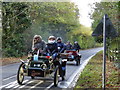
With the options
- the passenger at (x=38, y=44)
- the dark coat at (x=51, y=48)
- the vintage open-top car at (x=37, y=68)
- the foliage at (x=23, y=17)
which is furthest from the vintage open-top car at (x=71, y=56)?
the vintage open-top car at (x=37, y=68)

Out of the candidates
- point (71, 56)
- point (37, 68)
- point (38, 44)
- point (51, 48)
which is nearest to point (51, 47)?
point (51, 48)

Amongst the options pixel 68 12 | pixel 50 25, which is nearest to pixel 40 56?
pixel 68 12

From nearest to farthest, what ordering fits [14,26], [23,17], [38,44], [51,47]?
[38,44] → [51,47] → [23,17] → [14,26]

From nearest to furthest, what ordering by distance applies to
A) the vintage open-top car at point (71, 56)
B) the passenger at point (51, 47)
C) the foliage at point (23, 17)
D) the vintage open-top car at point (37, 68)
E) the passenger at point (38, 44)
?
the vintage open-top car at point (37, 68), the passenger at point (38, 44), the passenger at point (51, 47), the vintage open-top car at point (71, 56), the foliage at point (23, 17)

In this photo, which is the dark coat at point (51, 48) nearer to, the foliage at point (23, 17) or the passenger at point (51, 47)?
the passenger at point (51, 47)

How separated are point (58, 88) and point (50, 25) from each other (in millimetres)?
28006

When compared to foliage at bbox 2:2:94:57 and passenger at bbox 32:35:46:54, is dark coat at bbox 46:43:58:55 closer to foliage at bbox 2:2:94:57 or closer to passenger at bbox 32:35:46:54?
passenger at bbox 32:35:46:54

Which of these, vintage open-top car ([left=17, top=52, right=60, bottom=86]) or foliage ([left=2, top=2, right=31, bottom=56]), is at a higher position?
foliage ([left=2, top=2, right=31, bottom=56])

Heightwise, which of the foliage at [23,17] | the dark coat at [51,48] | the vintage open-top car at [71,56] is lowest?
the vintage open-top car at [71,56]

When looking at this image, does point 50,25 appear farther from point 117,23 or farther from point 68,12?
point 117,23

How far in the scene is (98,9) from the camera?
20031 millimetres

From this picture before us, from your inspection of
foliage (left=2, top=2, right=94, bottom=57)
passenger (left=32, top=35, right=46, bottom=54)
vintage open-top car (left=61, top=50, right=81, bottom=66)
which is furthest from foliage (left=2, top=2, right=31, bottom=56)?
passenger (left=32, top=35, right=46, bottom=54)

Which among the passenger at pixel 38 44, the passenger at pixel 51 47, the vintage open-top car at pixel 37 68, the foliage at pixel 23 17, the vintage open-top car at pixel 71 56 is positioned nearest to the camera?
the vintage open-top car at pixel 37 68

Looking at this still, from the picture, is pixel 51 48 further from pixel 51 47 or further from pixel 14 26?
pixel 14 26
